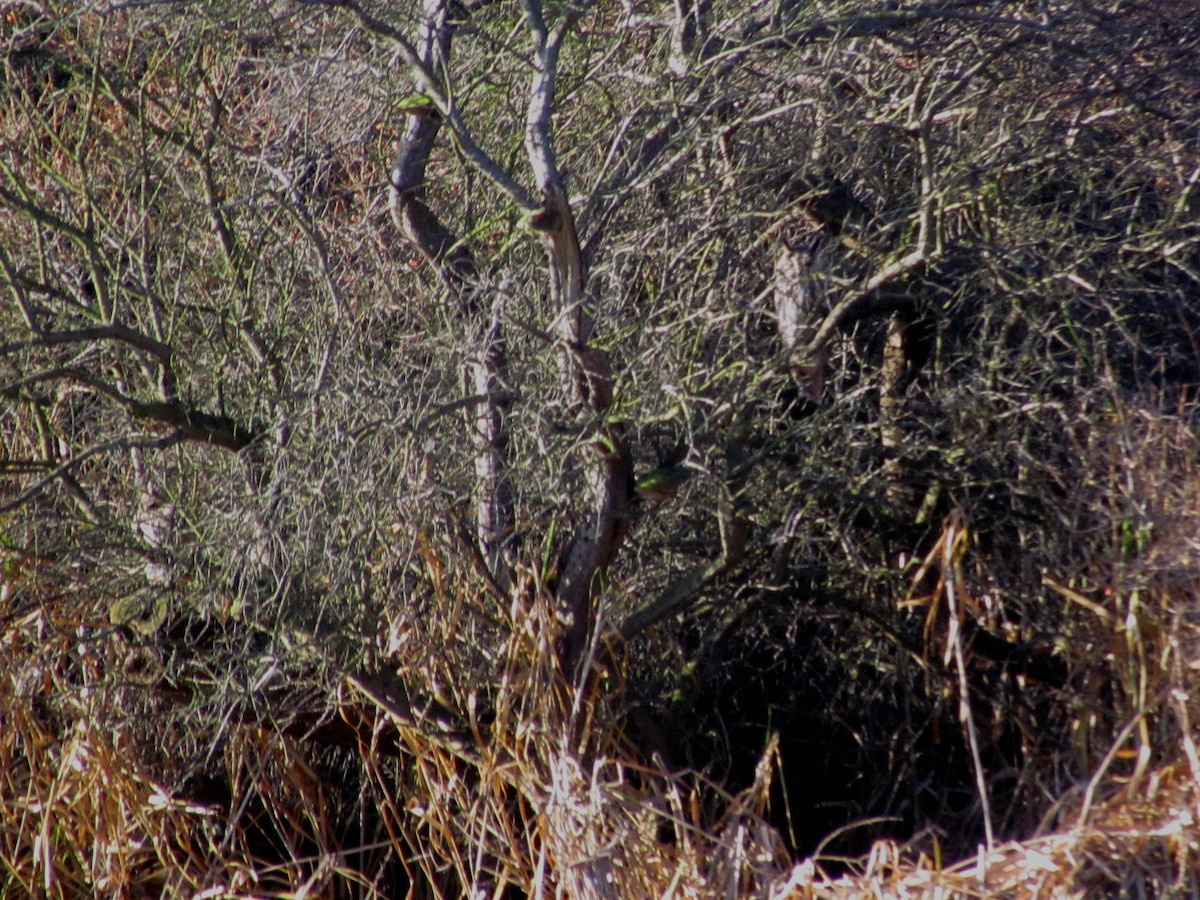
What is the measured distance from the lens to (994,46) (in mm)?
3162

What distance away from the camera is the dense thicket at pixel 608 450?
2.91 meters

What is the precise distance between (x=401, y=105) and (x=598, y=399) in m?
0.91

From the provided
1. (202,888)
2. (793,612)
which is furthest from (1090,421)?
(202,888)

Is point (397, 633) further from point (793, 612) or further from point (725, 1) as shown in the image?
point (725, 1)

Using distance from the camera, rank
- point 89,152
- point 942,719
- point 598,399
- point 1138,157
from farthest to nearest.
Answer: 1. point 89,152
2. point 942,719
3. point 1138,157
4. point 598,399

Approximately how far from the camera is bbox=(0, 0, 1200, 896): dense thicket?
2.91 metres

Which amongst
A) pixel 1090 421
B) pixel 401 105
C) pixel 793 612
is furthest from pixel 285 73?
pixel 1090 421

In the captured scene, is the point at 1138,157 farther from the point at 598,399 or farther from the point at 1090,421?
the point at 598,399

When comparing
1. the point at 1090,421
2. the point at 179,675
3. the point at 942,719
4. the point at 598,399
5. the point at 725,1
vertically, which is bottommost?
the point at 942,719

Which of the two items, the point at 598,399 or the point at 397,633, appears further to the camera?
Result: the point at 397,633

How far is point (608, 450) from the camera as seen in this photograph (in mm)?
2936

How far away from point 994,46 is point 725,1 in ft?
2.27

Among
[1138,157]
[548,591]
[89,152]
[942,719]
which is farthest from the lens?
[89,152]

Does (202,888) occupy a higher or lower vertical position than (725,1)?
lower
